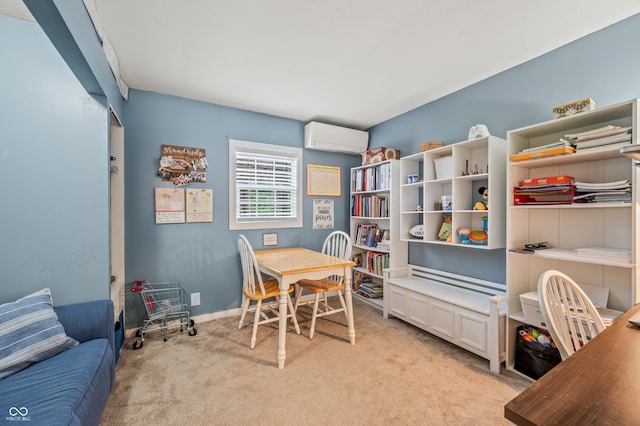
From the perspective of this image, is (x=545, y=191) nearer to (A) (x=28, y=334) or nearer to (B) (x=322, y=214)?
(B) (x=322, y=214)

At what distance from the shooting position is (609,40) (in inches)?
69.7

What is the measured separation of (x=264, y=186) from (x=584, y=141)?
9.31ft

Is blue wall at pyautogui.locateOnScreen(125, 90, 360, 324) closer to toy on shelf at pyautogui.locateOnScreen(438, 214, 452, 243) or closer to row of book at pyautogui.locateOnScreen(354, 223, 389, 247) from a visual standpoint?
row of book at pyautogui.locateOnScreen(354, 223, 389, 247)

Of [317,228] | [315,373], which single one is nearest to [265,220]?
[317,228]

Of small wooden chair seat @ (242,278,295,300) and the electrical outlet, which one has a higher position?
small wooden chair seat @ (242,278,295,300)

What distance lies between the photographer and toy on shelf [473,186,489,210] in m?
2.29

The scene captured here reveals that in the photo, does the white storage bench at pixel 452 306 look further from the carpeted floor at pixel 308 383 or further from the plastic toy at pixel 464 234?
the plastic toy at pixel 464 234

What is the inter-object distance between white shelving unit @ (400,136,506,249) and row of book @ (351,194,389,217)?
330 mm

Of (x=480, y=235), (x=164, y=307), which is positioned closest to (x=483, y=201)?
(x=480, y=235)

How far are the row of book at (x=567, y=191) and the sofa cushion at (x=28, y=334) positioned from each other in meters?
3.04

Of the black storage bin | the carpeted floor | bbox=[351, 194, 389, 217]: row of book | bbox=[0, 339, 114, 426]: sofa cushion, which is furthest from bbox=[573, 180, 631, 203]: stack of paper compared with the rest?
bbox=[0, 339, 114, 426]: sofa cushion

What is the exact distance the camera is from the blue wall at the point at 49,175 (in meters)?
1.61

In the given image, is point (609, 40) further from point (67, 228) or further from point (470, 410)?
point (67, 228)

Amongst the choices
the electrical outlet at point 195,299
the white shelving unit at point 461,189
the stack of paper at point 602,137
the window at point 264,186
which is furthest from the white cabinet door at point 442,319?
the electrical outlet at point 195,299
